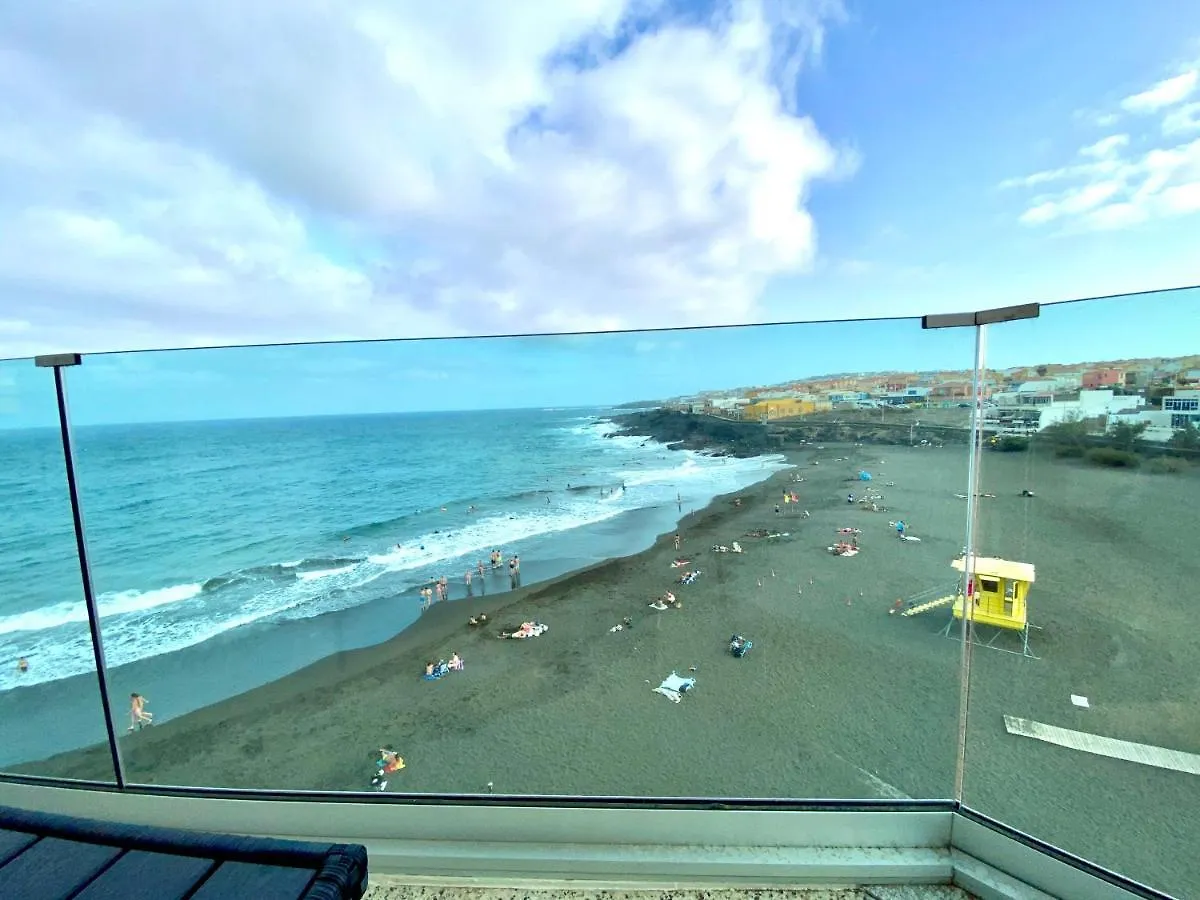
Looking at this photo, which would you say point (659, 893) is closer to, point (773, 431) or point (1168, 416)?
point (773, 431)

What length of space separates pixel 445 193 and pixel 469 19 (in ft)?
2.66

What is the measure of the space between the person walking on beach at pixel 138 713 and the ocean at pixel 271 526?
33mm

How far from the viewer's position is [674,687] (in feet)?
4.99

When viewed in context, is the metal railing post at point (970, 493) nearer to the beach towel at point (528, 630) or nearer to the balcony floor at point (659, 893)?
the balcony floor at point (659, 893)

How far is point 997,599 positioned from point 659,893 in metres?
1.18

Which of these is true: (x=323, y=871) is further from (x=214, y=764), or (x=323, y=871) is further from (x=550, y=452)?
(x=550, y=452)

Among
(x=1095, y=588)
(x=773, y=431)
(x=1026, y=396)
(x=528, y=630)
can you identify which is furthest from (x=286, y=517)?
(x=1095, y=588)

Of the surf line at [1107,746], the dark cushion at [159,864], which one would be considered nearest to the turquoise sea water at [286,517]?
the dark cushion at [159,864]

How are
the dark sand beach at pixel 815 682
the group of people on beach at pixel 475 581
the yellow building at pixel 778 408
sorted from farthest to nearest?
1. the group of people on beach at pixel 475 581
2. the yellow building at pixel 778 408
3. the dark sand beach at pixel 815 682

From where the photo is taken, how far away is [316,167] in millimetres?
2221

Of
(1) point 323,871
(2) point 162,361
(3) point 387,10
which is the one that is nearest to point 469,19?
(3) point 387,10

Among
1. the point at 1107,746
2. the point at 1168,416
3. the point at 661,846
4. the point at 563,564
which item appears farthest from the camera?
the point at 563,564

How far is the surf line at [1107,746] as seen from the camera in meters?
1.05

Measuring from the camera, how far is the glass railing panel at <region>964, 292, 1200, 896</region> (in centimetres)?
102
